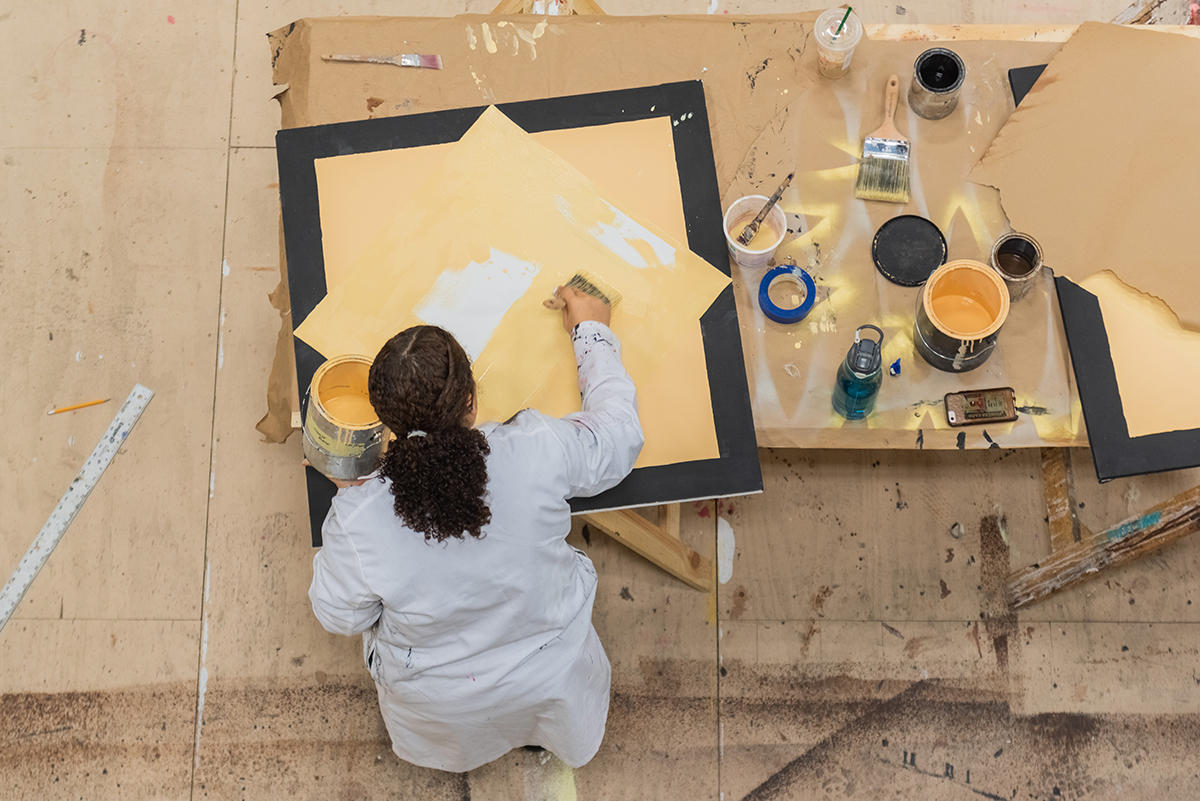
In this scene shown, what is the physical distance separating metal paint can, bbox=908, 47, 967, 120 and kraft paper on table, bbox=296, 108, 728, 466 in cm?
48

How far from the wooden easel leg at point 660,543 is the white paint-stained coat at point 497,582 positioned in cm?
20

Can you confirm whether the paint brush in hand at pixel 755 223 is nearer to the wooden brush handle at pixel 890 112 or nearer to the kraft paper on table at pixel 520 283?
the kraft paper on table at pixel 520 283

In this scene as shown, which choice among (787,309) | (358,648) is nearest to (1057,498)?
(787,309)

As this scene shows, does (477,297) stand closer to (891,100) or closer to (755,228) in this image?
(755,228)

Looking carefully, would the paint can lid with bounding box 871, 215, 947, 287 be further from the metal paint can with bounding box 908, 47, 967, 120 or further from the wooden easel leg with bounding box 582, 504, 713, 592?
the wooden easel leg with bounding box 582, 504, 713, 592

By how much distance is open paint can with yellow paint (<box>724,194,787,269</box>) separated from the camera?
1.42 m

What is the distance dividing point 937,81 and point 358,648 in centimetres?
174

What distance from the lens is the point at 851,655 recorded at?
2035 millimetres

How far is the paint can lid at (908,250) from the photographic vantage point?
57.3 inches

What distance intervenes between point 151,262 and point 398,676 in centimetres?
147

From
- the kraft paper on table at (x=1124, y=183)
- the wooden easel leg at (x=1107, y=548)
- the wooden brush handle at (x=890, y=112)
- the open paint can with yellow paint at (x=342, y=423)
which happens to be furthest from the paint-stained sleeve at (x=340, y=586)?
the wooden easel leg at (x=1107, y=548)

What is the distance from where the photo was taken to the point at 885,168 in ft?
4.85

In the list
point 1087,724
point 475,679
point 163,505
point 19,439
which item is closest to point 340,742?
point 163,505

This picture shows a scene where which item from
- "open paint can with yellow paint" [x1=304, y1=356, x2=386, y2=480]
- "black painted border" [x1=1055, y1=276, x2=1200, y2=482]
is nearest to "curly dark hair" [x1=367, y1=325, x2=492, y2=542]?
"open paint can with yellow paint" [x1=304, y1=356, x2=386, y2=480]
